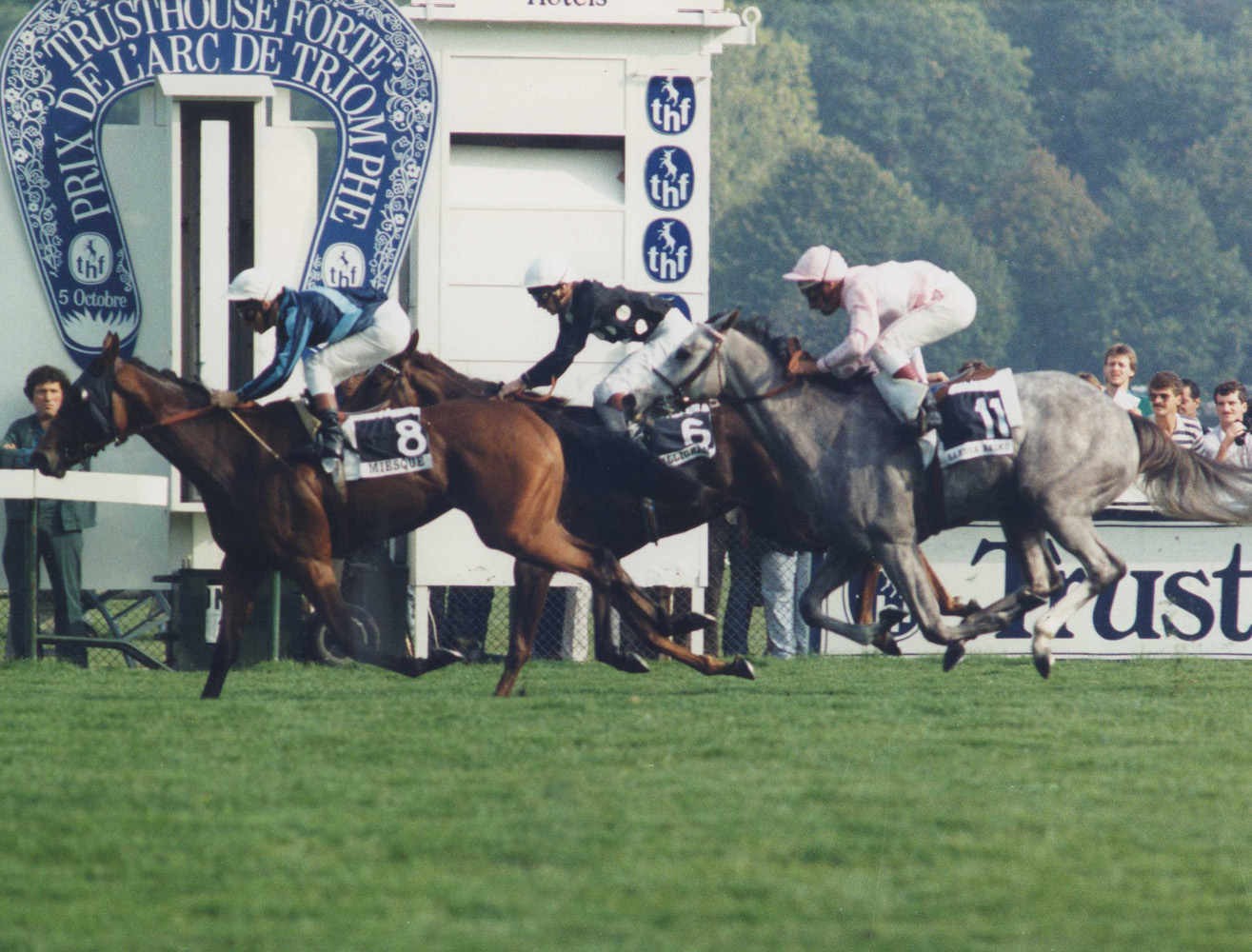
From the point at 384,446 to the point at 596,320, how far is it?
1084 millimetres

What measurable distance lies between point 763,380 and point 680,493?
649mm

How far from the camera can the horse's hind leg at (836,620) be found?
797cm

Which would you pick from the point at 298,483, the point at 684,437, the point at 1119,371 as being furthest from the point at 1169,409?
the point at 298,483

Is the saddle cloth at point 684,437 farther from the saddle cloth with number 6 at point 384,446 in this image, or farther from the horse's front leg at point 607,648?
the saddle cloth with number 6 at point 384,446

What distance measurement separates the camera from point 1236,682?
8.65m

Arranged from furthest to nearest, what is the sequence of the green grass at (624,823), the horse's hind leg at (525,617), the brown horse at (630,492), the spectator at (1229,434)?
the spectator at (1229,434), the brown horse at (630,492), the horse's hind leg at (525,617), the green grass at (624,823)

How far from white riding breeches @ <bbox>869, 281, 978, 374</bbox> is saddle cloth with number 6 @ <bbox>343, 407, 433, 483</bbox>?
179 cm

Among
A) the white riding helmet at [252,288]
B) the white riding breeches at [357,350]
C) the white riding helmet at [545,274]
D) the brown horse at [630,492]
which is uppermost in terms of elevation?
the white riding helmet at [545,274]

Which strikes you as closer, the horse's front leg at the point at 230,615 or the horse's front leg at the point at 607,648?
the horse's front leg at the point at 230,615

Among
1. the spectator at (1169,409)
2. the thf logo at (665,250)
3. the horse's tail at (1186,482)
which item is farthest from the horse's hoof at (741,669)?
the spectator at (1169,409)

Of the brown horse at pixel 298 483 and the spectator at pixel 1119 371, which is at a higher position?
the spectator at pixel 1119 371

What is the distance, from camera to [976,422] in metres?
7.72

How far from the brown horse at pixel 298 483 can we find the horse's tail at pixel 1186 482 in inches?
80.8

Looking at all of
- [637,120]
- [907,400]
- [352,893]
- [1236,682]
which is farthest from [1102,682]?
[352,893]
